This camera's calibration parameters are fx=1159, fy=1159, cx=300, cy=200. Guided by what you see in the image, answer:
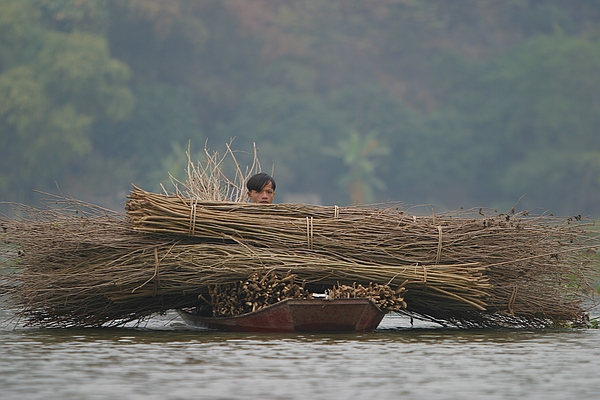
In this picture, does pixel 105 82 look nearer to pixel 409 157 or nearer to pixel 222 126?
pixel 222 126

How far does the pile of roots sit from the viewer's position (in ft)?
29.1

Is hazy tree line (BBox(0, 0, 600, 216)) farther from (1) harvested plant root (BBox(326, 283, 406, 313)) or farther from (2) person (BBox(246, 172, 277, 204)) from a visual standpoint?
(1) harvested plant root (BBox(326, 283, 406, 313))

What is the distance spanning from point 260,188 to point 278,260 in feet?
6.21

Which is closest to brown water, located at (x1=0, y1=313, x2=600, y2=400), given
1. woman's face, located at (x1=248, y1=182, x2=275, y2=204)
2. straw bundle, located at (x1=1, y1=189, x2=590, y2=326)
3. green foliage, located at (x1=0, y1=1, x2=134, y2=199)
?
straw bundle, located at (x1=1, y1=189, x2=590, y2=326)

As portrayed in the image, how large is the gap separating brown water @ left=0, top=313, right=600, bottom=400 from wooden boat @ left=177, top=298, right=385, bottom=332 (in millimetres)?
130

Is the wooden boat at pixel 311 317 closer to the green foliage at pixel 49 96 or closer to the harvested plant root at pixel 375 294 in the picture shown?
the harvested plant root at pixel 375 294

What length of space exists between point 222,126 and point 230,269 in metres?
52.6

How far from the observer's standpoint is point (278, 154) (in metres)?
59.2

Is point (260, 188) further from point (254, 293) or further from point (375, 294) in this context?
point (375, 294)

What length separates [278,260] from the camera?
28.9 ft

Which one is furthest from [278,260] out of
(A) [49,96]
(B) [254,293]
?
(A) [49,96]

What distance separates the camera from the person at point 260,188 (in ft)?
34.7

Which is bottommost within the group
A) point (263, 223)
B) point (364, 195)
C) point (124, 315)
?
point (124, 315)

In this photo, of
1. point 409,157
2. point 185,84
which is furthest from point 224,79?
point 409,157
